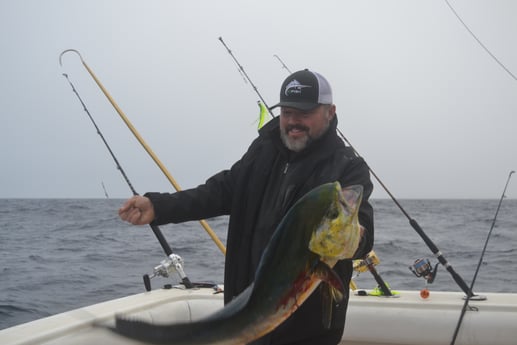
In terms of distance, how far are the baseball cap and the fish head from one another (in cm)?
73

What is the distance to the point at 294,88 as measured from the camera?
238 cm

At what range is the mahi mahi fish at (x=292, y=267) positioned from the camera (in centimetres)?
167

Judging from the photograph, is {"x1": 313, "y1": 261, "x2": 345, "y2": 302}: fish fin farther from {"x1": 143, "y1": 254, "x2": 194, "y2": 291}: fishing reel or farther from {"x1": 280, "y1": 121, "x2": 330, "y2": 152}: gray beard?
{"x1": 143, "y1": 254, "x2": 194, "y2": 291}: fishing reel

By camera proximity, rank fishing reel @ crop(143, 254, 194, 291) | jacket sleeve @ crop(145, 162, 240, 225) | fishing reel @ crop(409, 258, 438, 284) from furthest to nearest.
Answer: fishing reel @ crop(143, 254, 194, 291)
fishing reel @ crop(409, 258, 438, 284)
jacket sleeve @ crop(145, 162, 240, 225)

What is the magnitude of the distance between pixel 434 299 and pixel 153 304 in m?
1.82

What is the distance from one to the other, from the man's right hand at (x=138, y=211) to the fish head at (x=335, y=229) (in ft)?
3.34

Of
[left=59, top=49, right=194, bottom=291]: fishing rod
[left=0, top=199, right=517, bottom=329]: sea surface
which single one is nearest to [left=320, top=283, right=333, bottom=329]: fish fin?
[left=59, top=49, right=194, bottom=291]: fishing rod

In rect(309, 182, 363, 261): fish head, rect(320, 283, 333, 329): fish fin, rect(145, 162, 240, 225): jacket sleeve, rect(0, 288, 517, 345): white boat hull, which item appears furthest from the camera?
rect(0, 288, 517, 345): white boat hull

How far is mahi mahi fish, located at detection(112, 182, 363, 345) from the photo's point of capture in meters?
1.67

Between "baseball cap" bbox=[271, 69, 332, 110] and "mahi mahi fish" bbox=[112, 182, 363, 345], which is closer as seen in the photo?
"mahi mahi fish" bbox=[112, 182, 363, 345]

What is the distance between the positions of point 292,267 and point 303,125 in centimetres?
83

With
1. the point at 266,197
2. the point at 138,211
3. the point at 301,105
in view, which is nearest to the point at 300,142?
the point at 301,105

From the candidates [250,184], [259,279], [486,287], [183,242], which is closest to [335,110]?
[250,184]

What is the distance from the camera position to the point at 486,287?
28.5 ft
